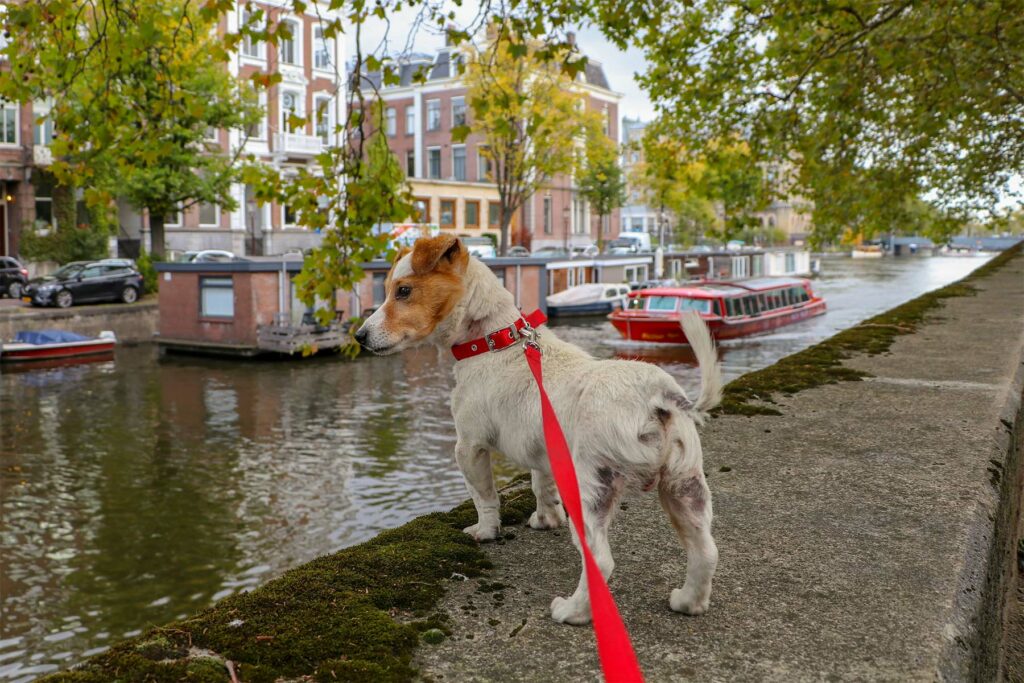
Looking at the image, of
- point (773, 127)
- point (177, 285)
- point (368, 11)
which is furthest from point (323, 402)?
Answer: point (368, 11)

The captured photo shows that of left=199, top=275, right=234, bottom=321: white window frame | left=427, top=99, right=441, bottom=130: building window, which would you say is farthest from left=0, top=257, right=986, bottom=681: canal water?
left=427, top=99, right=441, bottom=130: building window

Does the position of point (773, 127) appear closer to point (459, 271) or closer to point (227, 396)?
point (459, 271)

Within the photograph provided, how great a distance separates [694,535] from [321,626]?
48.6 inches

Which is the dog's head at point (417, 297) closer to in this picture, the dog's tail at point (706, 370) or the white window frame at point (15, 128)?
the dog's tail at point (706, 370)

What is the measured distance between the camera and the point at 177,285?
34.7 m

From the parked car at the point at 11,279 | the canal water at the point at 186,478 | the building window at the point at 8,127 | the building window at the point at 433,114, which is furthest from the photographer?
the building window at the point at 433,114

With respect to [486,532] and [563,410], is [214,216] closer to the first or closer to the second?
[486,532]

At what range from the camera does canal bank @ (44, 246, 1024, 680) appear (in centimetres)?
278

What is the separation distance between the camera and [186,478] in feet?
57.9

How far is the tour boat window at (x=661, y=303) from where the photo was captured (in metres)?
36.0

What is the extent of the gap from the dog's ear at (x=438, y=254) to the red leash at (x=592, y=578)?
0.43 metres

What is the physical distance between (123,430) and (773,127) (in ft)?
51.8

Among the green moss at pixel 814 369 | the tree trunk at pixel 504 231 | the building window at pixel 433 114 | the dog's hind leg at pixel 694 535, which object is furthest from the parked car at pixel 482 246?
the dog's hind leg at pixel 694 535

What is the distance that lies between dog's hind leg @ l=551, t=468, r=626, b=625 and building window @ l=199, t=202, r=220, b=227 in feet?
166
